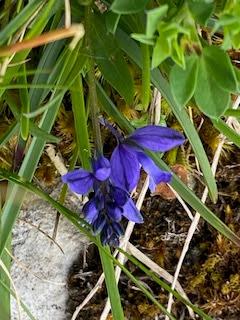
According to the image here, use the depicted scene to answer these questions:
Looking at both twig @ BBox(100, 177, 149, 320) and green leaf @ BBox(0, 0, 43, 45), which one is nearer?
green leaf @ BBox(0, 0, 43, 45)

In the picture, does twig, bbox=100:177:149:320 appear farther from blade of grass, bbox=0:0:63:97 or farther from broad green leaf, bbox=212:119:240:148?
blade of grass, bbox=0:0:63:97

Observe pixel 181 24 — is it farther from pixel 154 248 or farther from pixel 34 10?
pixel 154 248

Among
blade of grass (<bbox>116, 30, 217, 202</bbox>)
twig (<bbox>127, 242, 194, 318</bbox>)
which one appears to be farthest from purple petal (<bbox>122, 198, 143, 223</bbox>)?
twig (<bbox>127, 242, 194, 318</bbox>)

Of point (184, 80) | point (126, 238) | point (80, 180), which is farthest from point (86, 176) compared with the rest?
point (126, 238)

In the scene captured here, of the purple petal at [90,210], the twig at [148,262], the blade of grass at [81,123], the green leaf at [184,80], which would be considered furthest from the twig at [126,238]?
the green leaf at [184,80]

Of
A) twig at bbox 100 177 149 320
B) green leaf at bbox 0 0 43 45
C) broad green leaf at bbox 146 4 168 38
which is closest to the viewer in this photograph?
broad green leaf at bbox 146 4 168 38

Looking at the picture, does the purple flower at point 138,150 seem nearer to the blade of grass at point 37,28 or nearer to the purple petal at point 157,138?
the purple petal at point 157,138

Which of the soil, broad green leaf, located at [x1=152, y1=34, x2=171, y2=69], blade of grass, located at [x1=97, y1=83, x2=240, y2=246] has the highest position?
broad green leaf, located at [x1=152, y1=34, x2=171, y2=69]

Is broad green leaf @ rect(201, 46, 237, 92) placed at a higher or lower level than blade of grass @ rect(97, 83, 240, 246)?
higher

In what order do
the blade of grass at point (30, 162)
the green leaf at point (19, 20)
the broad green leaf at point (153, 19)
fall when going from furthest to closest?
the blade of grass at point (30, 162) → the green leaf at point (19, 20) → the broad green leaf at point (153, 19)
